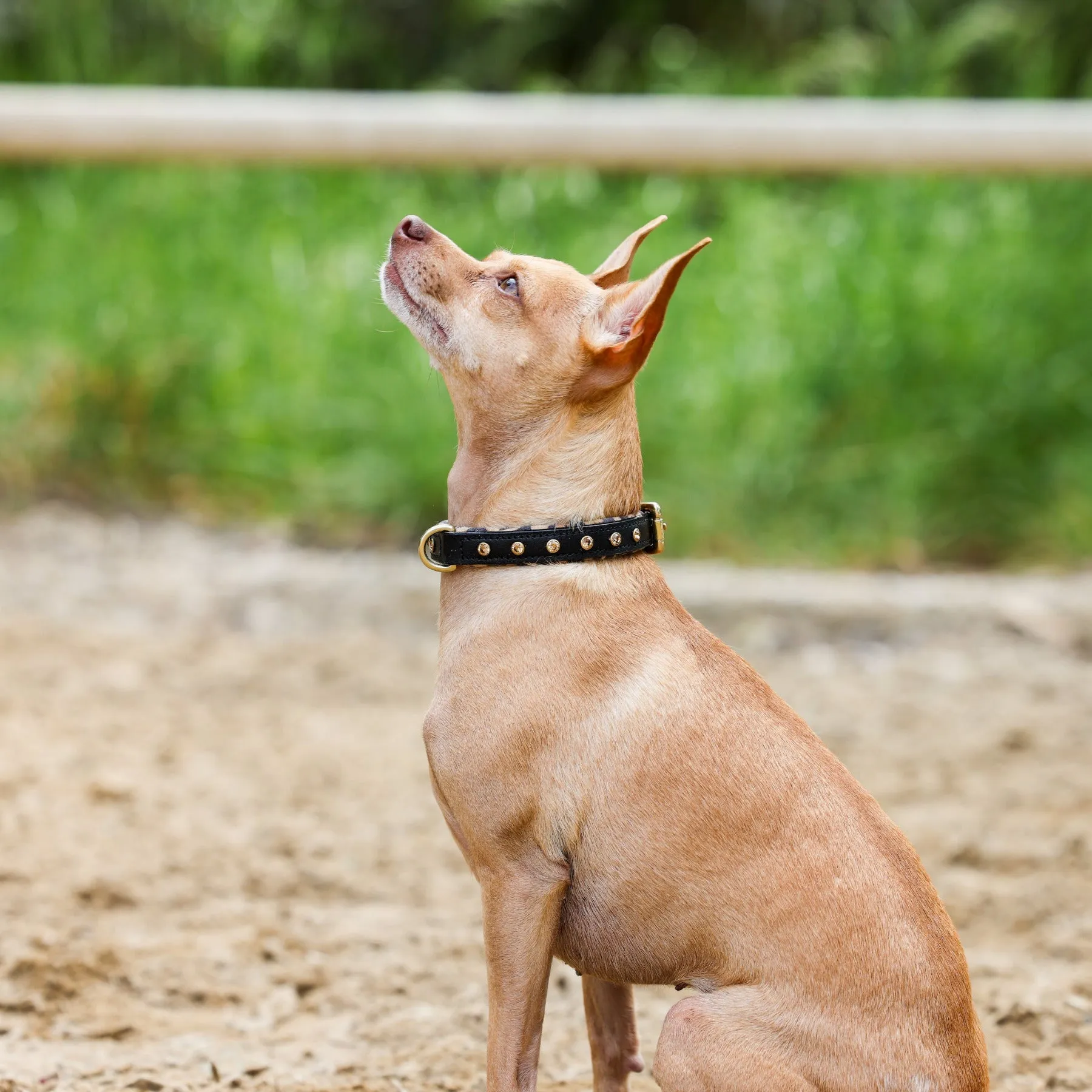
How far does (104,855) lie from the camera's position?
361 cm

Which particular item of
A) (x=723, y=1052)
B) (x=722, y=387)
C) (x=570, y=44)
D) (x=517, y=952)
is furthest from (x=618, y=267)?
(x=570, y=44)

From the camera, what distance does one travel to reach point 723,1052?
1917 mm

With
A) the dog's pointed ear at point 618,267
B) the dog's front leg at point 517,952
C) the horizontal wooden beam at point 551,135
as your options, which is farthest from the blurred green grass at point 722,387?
the dog's front leg at point 517,952

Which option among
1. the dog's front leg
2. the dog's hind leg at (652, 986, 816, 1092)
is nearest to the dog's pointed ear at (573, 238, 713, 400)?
the dog's front leg

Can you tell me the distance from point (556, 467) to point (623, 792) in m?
0.52

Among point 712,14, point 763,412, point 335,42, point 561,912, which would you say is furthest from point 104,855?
point 712,14

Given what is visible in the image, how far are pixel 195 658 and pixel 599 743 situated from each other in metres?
3.26

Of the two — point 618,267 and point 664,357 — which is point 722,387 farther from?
point 618,267

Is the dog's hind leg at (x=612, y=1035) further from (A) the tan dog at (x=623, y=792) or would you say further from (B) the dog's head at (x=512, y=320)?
(B) the dog's head at (x=512, y=320)

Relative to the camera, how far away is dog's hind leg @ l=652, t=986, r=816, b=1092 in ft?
6.23

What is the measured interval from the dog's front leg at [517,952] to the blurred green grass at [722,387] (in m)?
4.01

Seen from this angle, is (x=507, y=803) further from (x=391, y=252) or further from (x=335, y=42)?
(x=335, y=42)

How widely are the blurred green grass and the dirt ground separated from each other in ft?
1.14

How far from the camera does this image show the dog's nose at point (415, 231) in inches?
91.7
